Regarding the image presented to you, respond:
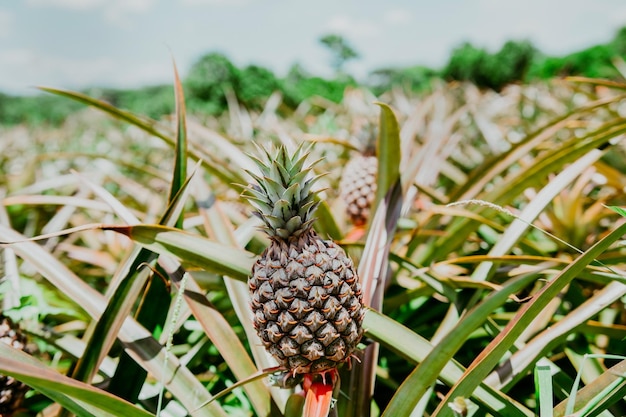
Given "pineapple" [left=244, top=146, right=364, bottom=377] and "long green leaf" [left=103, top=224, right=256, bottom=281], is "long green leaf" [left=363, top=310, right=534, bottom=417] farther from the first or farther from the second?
"long green leaf" [left=103, top=224, right=256, bottom=281]

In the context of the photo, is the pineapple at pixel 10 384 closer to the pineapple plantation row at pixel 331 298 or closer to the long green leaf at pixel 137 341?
the pineapple plantation row at pixel 331 298

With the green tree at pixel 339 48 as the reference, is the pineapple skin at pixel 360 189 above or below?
below

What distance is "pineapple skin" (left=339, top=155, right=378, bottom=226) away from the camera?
1575mm

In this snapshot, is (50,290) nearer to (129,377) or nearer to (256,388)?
(129,377)

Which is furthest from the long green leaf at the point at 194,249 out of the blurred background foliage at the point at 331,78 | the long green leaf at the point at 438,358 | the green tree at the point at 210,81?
the green tree at the point at 210,81

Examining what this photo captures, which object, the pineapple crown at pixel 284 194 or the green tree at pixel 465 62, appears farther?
the green tree at pixel 465 62

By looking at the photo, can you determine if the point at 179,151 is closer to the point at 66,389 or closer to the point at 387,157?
the point at 387,157

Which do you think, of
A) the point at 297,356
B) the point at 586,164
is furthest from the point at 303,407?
the point at 586,164

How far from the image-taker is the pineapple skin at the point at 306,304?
31.4 inches

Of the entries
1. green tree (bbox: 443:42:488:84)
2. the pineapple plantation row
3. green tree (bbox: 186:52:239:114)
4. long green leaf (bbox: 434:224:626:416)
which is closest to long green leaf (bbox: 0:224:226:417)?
the pineapple plantation row

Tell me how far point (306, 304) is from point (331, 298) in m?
0.04

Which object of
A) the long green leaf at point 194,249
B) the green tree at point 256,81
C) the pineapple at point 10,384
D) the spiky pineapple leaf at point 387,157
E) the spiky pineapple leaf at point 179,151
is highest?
the green tree at point 256,81

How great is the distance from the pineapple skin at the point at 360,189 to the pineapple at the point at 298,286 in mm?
739

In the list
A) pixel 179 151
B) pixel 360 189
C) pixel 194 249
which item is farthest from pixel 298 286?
pixel 360 189
